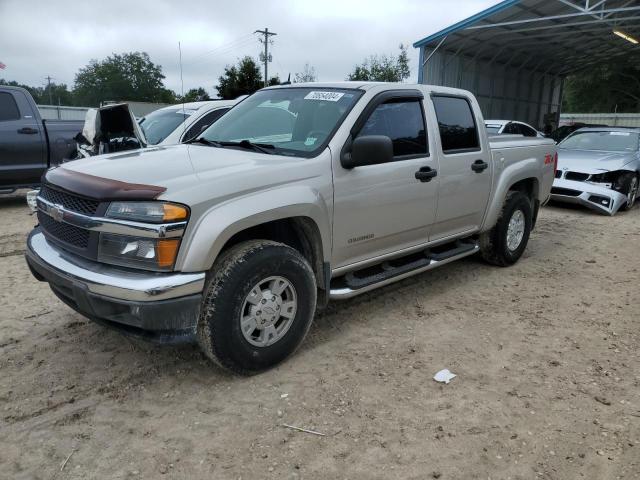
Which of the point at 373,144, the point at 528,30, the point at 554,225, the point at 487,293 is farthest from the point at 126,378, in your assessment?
the point at 528,30

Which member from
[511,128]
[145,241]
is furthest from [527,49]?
[145,241]

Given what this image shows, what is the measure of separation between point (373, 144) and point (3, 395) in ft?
9.09

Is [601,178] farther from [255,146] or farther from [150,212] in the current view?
[150,212]

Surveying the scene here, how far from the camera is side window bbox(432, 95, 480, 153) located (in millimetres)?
4590

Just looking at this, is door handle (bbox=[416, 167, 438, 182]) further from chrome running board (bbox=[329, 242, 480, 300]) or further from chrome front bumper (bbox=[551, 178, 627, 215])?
chrome front bumper (bbox=[551, 178, 627, 215])

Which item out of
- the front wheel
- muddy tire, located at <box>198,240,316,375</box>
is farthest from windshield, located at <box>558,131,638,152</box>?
muddy tire, located at <box>198,240,316,375</box>

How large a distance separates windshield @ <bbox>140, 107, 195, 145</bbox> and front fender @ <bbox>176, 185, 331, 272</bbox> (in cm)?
499

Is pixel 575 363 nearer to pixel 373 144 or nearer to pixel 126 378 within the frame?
pixel 373 144

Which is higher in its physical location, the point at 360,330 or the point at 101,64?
the point at 101,64

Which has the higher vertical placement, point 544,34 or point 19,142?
point 544,34

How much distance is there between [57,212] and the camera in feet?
10.4

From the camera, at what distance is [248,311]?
3.18 meters

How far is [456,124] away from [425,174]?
897 millimetres

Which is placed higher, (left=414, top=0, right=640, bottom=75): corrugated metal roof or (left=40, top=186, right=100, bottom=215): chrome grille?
(left=414, top=0, right=640, bottom=75): corrugated metal roof
